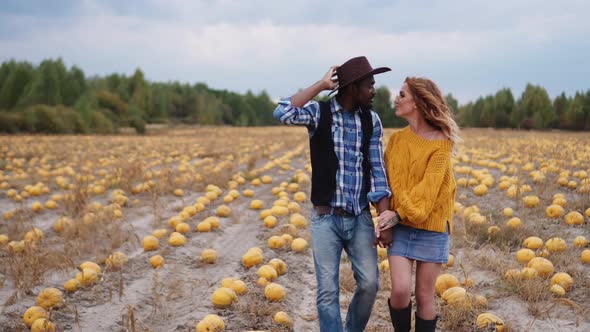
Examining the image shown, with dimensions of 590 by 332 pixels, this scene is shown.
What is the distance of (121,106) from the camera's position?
44094mm

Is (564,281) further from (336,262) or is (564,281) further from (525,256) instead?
(336,262)

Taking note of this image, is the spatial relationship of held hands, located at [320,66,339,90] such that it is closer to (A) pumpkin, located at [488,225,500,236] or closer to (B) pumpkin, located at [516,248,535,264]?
(B) pumpkin, located at [516,248,535,264]

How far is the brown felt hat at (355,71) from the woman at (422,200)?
330mm

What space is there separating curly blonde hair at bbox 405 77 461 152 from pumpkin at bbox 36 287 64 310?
365 centimetres

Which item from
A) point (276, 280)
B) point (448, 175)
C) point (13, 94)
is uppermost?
point (13, 94)

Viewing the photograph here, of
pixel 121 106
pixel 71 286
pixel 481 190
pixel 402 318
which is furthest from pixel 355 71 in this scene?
pixel 121 106

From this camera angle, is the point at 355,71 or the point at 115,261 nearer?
the point at 355,71

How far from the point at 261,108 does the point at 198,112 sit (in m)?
20.3

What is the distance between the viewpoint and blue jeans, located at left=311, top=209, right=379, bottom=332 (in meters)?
3.19

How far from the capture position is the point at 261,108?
87.5 meters

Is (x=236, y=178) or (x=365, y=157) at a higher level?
(x=365, y=157)

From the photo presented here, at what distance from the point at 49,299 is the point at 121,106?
42.5 m

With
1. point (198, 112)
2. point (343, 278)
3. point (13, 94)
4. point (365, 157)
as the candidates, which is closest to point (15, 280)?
point (343, 278)

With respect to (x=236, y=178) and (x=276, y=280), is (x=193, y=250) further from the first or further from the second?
(x=236, y=178)
